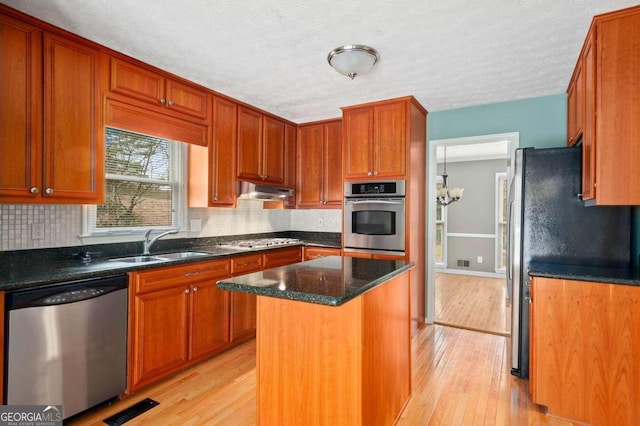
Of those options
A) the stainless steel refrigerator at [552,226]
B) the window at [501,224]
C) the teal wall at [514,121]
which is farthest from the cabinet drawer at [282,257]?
the window at [501,224]

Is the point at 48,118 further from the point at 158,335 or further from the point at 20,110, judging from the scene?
the point at 158,335

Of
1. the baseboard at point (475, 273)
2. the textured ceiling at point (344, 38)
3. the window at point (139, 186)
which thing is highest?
the textured ceiling at point (344, 38)

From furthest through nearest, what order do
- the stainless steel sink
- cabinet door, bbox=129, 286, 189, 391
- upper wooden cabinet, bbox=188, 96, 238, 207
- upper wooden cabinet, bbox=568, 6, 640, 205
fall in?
upper wooden cabinet, bbox=188, 96, 238, 207 → the stainless steel sink → cabinet door, bbox=129, 286, 189, 391 → upper wooden cabinet, bbox=568, 6, 640, 205

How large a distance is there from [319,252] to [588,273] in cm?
253

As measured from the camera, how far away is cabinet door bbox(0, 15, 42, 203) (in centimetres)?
191

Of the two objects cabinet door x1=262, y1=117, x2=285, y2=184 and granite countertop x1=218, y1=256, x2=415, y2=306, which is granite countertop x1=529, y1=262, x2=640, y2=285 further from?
cabinet door x1=262, y1=117, x2=285, y2=184

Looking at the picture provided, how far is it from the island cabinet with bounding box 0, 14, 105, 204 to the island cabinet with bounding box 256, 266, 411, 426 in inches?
60.9

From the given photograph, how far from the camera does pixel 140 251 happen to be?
2.89 meters

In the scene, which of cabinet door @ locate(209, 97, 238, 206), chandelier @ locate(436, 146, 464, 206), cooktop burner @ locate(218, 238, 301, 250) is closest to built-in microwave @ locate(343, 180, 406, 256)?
cooktop burner @ locate(218, 238, 301, 250)

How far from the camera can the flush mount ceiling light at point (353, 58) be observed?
232cm

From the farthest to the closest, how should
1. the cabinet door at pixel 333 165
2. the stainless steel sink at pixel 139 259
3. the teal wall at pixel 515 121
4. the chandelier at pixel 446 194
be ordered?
1. the chandelier at pixel 446 194
2. the cabinet door at pixel 333 165
3. the teal wall at pixel 515 121
4. the stainless steel sink at pixel 139 259

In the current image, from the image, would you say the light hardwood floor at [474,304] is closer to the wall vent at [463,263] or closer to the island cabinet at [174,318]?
the wall vent at [463,263]

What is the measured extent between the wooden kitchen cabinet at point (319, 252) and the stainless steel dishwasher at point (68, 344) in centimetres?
215

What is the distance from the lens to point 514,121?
3.51 meters
